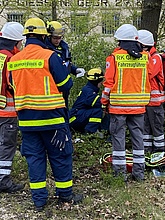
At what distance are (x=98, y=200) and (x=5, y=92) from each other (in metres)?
1.76

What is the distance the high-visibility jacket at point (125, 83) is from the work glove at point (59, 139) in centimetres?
119

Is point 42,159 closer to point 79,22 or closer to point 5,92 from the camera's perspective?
point 5,92

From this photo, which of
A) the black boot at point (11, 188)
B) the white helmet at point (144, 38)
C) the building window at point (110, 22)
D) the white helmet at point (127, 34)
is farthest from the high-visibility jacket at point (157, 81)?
the building window at point (110, 22)

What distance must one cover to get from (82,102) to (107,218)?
3934 millimetres

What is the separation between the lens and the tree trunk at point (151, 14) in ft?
26.6

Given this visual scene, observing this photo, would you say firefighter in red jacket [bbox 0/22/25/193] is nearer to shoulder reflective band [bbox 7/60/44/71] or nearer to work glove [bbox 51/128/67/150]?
shoulder reflective band [bbox 7/60/44/71]

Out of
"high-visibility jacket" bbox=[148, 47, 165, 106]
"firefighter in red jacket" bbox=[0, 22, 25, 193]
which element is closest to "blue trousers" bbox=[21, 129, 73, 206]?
"firefighter in red jacket" bbox=[0, 22, 25, 193]

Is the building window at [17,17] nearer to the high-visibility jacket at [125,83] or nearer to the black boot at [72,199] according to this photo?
the high-visibility jacket at [125,83]

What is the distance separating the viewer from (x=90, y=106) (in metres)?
8.30

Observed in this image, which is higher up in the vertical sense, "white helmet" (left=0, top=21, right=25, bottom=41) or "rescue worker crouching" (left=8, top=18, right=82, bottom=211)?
"white helmet" (left=0, top=21, right=25, bottom=41)

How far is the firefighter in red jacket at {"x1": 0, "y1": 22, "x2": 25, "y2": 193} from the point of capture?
524 centimetres

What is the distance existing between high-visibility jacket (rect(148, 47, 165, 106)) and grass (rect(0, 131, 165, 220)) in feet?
3.91

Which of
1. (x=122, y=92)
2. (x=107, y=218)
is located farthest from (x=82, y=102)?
(x=107, y=218)

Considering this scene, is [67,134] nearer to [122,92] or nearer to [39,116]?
[39,116]
